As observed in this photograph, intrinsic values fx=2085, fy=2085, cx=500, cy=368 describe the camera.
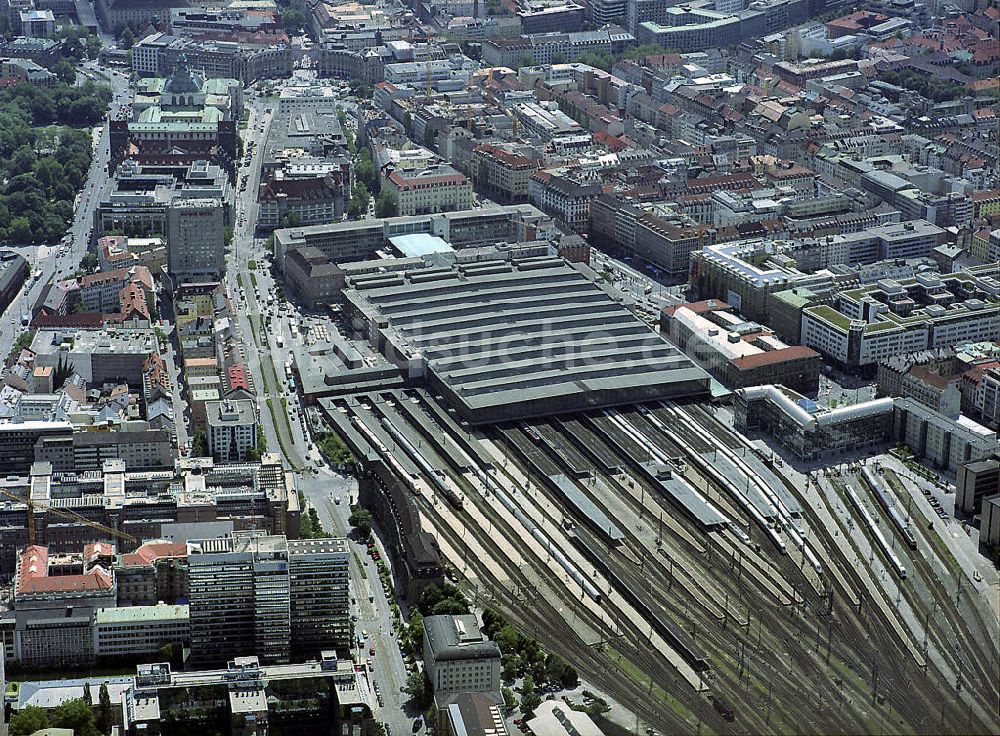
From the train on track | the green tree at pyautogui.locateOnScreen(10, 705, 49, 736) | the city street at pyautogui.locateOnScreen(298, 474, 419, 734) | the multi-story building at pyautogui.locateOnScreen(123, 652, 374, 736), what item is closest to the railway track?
the train on track

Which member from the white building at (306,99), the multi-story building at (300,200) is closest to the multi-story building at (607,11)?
the white building at (306,99)

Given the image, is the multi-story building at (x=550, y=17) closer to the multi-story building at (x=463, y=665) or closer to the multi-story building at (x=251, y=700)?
the multi-story building at (x=463, y=665)

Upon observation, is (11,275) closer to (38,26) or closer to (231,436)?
(231,436)

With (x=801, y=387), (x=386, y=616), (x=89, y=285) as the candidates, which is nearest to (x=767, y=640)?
(x=386, y=616)

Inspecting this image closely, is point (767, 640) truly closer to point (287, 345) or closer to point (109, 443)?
point (109, 443)

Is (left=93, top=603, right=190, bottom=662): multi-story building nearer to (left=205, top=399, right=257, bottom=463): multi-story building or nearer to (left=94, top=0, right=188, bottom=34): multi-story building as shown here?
(left=205, top=399, right=257, bottom=463): multi-story building
